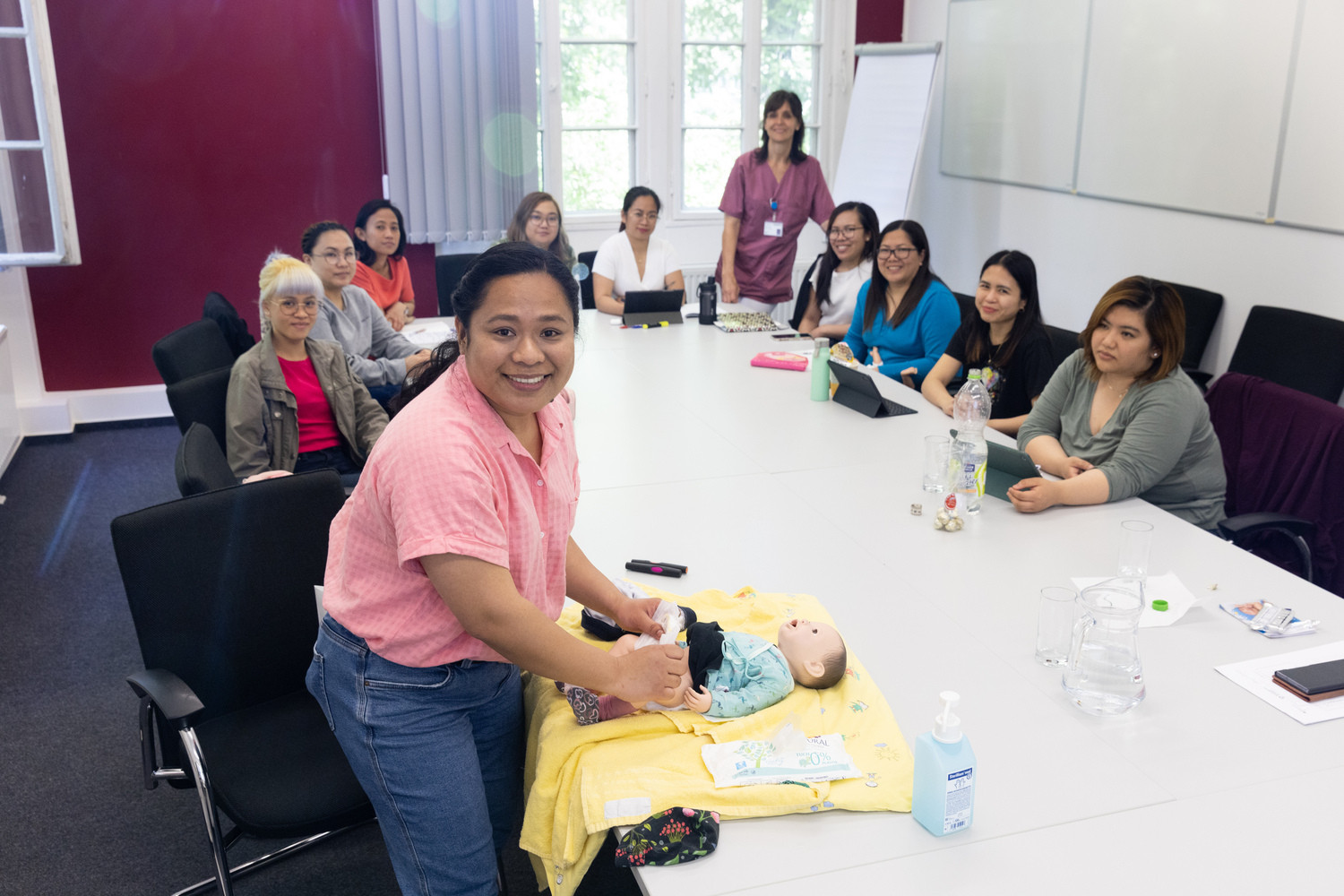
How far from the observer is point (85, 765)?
2.77m

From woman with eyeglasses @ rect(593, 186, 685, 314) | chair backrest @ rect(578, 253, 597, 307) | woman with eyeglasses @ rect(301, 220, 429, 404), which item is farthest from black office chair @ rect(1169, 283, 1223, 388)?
woman with eyeglasses @ rect(301, 220, 429, 404)

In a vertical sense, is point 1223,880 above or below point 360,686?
below

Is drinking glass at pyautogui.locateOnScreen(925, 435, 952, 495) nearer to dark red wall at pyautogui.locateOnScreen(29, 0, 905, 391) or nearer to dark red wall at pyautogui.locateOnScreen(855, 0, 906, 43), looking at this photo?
dark red wall at pyautogui.locateOnScreen(29, 0, 905, 391)

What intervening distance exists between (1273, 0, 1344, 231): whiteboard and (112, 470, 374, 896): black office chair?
3.93 metres

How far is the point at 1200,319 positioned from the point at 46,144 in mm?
5376

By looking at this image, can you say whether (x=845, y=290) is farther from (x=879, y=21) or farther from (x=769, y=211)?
(x=879, y=21)

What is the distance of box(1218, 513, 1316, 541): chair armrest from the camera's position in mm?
2555

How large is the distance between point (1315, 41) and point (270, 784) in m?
4.49

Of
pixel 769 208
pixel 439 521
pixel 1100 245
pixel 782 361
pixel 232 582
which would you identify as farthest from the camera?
pixel 769 208

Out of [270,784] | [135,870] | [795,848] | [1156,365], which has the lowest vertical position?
[135,870]

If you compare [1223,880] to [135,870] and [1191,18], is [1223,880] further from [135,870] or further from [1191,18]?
[1191,18]

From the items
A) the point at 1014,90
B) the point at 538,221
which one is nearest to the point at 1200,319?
the point at 1014,90

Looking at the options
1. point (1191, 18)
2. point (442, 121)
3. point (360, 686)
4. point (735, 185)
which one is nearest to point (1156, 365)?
point (360, 686)

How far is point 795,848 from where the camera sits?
56.0 inches
